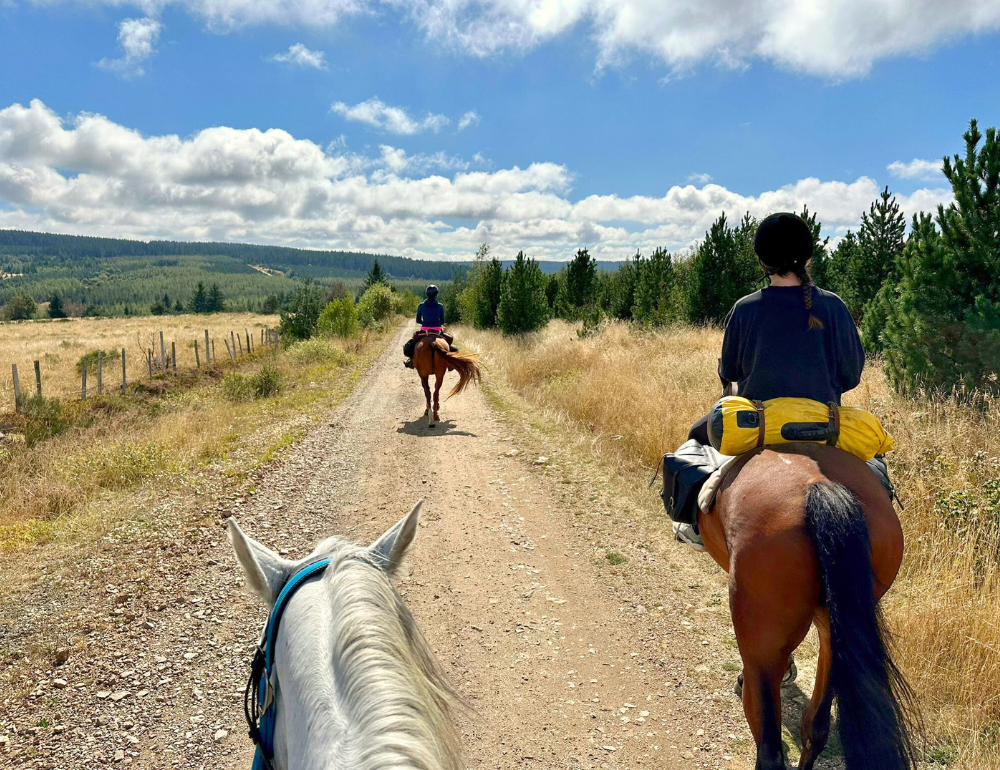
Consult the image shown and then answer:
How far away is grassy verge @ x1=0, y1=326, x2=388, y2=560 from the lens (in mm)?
6151

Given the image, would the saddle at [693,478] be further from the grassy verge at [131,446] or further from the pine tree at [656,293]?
the pine tree at [656,293]

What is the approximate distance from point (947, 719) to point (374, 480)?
617 cm

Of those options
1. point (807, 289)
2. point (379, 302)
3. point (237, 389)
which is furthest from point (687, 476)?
point (379, 302)

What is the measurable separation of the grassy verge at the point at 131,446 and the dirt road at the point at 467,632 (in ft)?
2.74

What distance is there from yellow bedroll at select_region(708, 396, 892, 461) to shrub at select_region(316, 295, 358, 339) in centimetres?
2421

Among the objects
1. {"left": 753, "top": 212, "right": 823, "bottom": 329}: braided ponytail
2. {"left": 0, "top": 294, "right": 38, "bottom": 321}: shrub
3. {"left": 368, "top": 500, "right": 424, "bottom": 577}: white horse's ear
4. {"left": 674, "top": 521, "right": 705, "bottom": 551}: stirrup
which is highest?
{"left": 753, "top": 212, "right": 823, "bottom": 329}: braided ponytail

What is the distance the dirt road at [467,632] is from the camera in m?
3.17

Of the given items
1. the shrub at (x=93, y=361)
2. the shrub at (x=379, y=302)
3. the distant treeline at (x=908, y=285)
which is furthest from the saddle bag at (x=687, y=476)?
the shrub at (x=379, y=302)

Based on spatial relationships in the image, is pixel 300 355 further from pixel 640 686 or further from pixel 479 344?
pixel 640 686

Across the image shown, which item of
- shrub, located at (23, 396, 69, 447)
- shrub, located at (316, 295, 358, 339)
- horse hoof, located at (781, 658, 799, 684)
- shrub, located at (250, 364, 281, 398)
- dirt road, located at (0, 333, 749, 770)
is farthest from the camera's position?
shrub, located at (316, 295, 358, 339)

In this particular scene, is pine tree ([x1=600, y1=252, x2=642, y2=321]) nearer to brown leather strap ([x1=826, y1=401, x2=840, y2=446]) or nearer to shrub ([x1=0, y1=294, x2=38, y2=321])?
brown leather strap ([x1=826, y1=401, x2=840, y2=446])

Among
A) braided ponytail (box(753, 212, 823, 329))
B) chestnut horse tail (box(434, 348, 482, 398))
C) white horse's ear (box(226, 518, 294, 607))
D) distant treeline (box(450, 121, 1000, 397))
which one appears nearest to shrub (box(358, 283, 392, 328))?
distant treeline (box(450, 121, 1000, 397))

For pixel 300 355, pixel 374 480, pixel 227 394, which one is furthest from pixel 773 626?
pixel 300 355

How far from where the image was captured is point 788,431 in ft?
8.53
